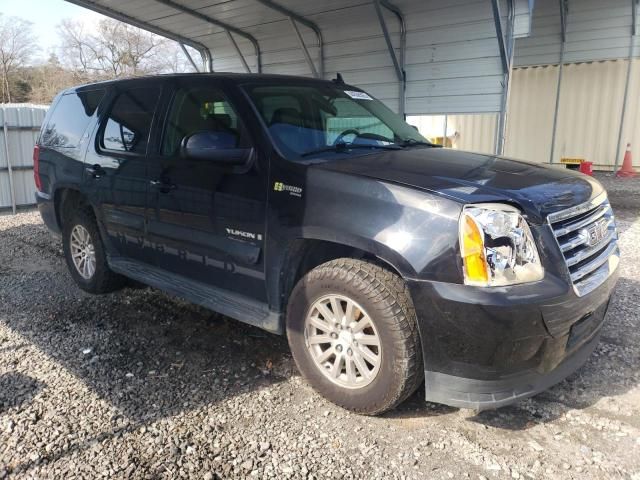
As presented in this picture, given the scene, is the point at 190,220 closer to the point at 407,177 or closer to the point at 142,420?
the point at 142,420

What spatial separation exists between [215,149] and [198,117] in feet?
1.81

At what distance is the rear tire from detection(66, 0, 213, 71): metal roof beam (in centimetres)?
614

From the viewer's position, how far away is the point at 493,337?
2500mm

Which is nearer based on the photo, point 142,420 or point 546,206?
point 546,206

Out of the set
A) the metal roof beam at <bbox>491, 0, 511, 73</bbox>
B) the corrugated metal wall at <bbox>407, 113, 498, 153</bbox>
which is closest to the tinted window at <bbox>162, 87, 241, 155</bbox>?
the metal roof beam at <bbox>491, 0, 511, 73</bbox>

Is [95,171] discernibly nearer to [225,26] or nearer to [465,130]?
[225,26]

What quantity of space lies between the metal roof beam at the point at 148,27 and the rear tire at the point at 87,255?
614 cm

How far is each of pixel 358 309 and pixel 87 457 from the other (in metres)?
1.59

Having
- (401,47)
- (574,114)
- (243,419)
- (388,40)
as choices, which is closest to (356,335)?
(243,419)

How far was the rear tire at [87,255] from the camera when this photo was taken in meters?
4.88

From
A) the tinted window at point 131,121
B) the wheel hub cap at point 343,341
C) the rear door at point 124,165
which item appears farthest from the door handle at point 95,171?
the wheel hub cap at point 343,341

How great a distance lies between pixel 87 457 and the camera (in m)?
2.66

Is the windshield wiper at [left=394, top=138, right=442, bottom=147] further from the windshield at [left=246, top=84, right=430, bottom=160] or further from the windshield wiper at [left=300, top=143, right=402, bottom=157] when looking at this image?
the windshield wiper at [left=300, top=143, right=402, bottom=157]

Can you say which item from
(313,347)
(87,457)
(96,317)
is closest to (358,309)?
(313,347)
